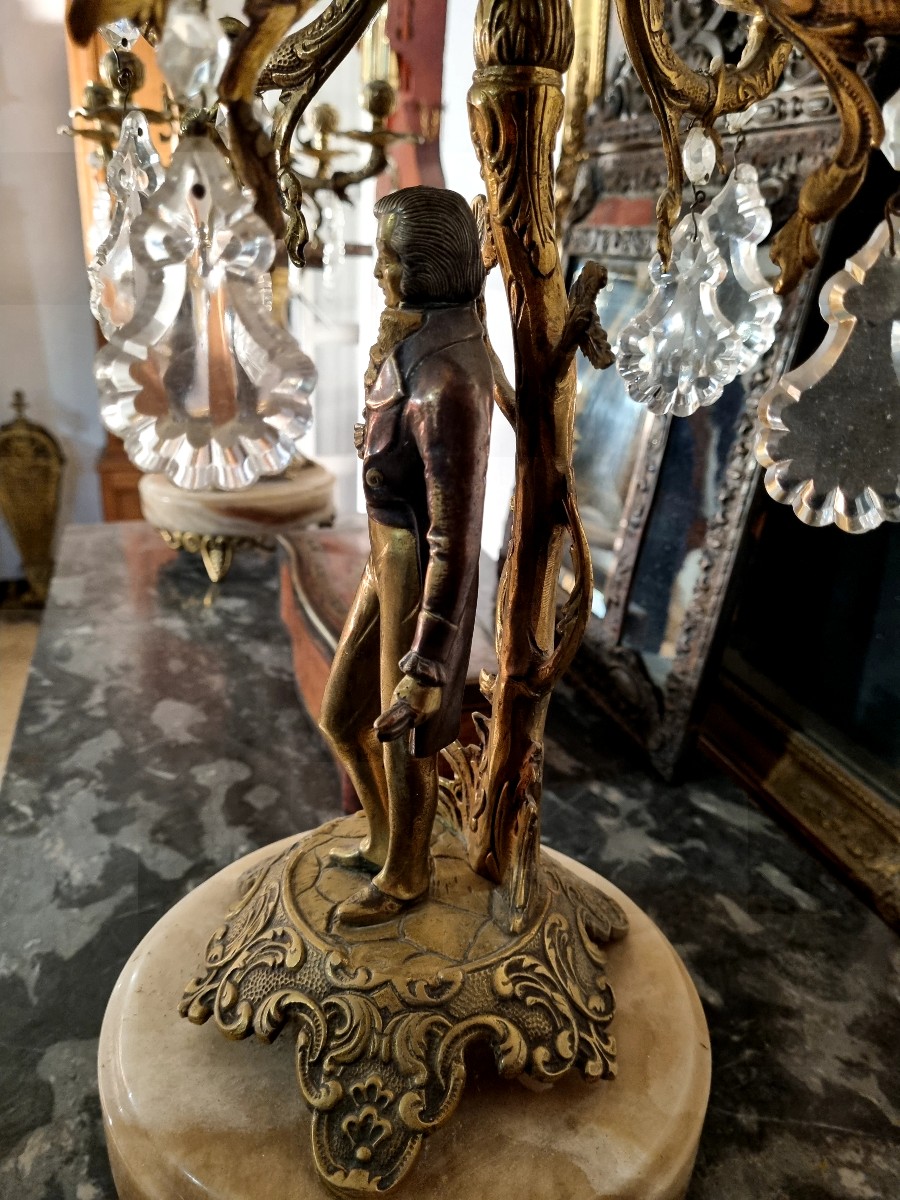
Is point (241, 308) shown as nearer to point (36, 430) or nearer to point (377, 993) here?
point (377, 993)

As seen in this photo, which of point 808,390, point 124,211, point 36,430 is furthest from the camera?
point 36,430

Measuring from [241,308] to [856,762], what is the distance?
2.93ft

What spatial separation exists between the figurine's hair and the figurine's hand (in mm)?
235

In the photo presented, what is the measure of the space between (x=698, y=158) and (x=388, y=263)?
0.25 m

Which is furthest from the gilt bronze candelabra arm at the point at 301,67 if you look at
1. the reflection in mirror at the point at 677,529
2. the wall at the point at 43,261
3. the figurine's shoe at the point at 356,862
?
the wall at the point at 43,261

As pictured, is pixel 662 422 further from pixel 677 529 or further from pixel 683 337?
pixel 683 337

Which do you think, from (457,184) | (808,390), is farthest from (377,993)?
(457,184)

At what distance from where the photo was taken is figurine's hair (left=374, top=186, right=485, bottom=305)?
1.63ft

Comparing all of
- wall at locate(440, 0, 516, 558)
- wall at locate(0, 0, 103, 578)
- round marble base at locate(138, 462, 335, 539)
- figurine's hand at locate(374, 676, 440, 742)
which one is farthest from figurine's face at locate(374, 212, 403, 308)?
wall at locate(0, 0, 103, 578)

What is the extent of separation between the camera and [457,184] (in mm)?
1683

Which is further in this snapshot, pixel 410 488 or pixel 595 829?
pixel 595 829

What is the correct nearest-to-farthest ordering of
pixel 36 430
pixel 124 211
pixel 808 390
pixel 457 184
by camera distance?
pixel 808 390 < pixel 124 211 < pixel 457 184 < pixel 36 430

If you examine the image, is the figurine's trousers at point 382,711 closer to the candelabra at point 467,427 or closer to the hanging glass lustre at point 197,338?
the candelabra at point 467,427

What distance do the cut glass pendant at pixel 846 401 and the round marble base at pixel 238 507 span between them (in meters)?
1.12
